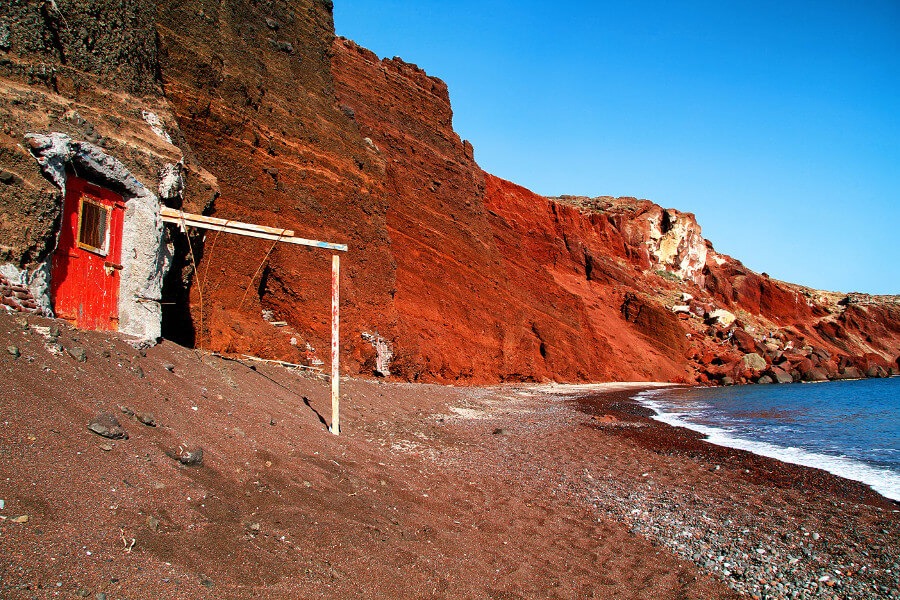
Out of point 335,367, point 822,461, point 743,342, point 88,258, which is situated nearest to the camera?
point 88,258

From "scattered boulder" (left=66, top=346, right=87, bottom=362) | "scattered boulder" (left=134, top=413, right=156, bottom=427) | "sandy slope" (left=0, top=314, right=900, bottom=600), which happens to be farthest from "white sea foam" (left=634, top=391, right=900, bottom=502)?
"scattered boulder" (left=66, top=346, right=87, bottom=362)

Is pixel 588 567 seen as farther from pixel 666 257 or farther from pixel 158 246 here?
pixel 666 257

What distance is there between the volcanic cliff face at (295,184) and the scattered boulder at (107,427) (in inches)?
101

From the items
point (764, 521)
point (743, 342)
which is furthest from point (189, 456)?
point (743, 342)

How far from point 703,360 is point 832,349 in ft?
88.6

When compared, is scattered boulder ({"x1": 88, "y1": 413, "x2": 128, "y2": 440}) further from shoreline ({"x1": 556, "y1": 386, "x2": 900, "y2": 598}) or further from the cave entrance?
shoreline ({"x1": 556, "y1": 386, "x2": 900, "y2": 598})

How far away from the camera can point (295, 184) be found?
14.6m

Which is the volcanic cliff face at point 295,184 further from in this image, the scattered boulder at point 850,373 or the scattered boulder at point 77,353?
the scattered boulder at point 850,373

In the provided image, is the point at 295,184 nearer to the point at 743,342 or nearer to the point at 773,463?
the point at 773,463

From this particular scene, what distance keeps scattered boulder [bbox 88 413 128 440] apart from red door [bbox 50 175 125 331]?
2897 millimetres

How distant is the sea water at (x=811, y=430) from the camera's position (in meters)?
10.3

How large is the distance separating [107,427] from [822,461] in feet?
39.8

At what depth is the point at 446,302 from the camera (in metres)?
23.8

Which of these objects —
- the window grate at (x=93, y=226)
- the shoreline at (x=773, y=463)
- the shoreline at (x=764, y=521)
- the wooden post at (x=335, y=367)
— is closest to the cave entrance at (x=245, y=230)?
the wooden post at (x=335, y=367)
